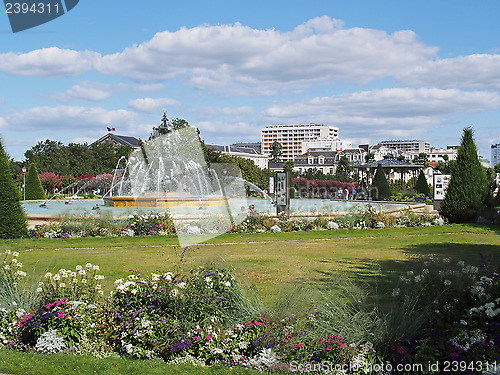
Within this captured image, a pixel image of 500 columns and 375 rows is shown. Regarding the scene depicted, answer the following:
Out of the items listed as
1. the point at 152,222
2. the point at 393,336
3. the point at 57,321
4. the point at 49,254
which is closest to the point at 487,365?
the point at 393,336

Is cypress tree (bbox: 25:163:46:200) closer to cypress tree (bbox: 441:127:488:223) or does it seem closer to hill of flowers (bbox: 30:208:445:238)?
hill of flowers (bbox: 30:208:445:238)

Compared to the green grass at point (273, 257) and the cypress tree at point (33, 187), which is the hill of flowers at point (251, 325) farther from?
the cypress tree at point (33, 187)

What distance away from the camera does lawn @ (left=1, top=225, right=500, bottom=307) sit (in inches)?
342

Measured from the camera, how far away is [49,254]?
11.7 meters

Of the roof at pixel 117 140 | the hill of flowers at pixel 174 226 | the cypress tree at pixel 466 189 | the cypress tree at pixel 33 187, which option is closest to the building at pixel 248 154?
the roof at pixel 117 140

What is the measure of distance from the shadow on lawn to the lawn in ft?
0.06

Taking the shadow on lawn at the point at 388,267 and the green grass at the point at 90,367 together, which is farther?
the shadow on lawn at the point at 388,267

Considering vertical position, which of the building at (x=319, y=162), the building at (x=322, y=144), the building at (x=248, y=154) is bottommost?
the building at (x=319, y=162)

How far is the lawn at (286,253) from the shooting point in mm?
8680

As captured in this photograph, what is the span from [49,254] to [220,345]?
8155 millimetres

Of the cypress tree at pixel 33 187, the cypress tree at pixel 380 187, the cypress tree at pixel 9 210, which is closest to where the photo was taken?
the cypress tree at pixel 9 210

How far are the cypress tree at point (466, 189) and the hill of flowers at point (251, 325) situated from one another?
49.0 feet

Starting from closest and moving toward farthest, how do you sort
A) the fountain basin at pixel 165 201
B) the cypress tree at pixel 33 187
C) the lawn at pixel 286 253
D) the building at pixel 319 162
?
the lawn at pixel 286 253, the fountain basin at pixel 165 201, the cypress tree at pixel 33 187, the building at pixel 319 162

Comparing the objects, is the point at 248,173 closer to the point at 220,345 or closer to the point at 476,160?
the point at 476,160
